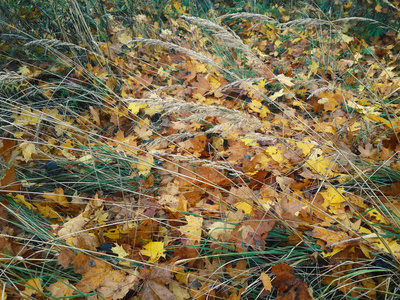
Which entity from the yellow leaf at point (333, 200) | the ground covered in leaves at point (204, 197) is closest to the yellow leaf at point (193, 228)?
the ground covered in leaves at point (204, 197)

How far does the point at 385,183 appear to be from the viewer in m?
1.38

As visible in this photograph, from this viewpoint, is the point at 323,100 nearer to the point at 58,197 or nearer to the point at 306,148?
the point at 306,148

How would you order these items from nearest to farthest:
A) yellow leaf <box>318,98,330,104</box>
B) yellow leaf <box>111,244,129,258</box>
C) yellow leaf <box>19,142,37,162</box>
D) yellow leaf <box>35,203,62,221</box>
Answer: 1. yellow leaf <box>111,244,129,258</box>
2. yellow leaf <box>35,203,62,221</box>
3. yellow leaf <box>19,142,37,162</box>
4. yellow leaf <box>318,98,330,104</box>

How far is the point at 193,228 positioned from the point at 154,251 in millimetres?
215

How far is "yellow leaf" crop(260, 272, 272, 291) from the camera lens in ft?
3.21

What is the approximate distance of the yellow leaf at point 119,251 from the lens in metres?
1.16

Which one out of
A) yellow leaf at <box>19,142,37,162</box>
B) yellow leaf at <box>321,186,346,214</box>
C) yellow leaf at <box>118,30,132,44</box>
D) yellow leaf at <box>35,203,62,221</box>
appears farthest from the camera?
yellow leaf at <box>118,30,132,44</box>

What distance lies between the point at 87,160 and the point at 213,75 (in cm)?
152

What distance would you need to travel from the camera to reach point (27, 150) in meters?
1.61

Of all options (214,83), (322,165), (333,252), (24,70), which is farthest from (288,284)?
(24,70)

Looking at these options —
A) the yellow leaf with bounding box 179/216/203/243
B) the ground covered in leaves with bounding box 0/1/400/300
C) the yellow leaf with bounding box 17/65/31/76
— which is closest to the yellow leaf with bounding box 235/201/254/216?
the ground covered in leaves with bounding box 0/1/400/300

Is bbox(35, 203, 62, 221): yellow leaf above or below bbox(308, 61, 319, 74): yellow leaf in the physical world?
above

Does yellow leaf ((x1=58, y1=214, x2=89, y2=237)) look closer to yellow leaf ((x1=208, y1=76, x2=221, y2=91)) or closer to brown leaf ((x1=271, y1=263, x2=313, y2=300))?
brown leaf ((x1=271, y1=263, x2=313, y2=300))

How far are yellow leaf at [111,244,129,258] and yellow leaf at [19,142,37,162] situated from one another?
2.98 feet
